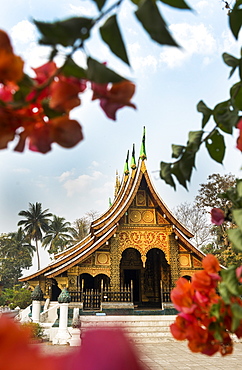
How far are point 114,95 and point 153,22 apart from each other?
0.09 m

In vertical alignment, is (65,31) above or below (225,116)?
below

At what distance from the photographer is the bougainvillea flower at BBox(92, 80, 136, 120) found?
0.36m

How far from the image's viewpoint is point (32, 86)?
351mm

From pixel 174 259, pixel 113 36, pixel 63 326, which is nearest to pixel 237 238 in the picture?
pixel 113 36

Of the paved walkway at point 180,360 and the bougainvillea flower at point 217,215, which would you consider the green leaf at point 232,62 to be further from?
the paved walkway at point 180,360

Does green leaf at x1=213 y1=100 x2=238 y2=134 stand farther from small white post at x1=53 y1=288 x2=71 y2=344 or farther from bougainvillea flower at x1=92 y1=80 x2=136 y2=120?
small white post at x1=53 y1=288 x2=71 y2=344

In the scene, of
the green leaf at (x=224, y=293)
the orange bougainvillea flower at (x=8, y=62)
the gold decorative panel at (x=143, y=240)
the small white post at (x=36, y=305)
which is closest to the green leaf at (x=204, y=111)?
the green leaf at (x=224, y=293)

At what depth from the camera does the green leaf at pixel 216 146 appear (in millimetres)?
912

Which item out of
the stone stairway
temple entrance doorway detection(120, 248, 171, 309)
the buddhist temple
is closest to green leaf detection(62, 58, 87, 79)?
the stone stairway

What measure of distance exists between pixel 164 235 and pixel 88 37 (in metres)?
9.88

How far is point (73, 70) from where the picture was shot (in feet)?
1.25

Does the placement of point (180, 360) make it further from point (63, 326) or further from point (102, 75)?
point (102, 75)

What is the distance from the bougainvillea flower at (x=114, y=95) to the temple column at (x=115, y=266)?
9.35 metres

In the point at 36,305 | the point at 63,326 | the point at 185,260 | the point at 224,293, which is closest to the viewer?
the point at 224,293
